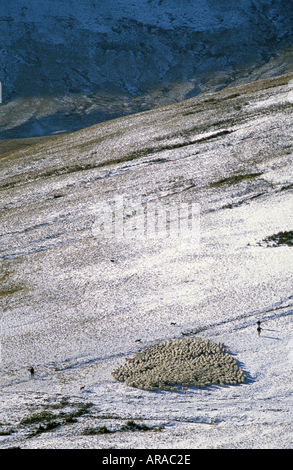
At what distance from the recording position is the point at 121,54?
6029 inches

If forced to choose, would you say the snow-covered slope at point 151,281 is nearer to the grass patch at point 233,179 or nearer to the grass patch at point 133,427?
the grass patch at point 133,427

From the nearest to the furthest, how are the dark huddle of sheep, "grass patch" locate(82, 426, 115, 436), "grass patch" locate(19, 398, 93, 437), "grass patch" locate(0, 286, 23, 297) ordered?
"grass patch" locate(82, 426, 115, 436), "grass patch" locate(19, 398, 93, 437), the dark huddle of sheep, "grass patch" locate(0, 286, 23, 297)

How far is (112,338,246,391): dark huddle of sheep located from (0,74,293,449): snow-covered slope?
0.67 meters

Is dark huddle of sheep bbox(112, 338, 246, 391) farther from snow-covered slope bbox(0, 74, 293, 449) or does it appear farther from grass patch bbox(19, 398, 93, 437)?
grass patch bbox(19, 398, 93, 437)

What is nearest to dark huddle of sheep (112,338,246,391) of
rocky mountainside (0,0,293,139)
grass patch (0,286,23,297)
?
grass patch (0,286,23,297)

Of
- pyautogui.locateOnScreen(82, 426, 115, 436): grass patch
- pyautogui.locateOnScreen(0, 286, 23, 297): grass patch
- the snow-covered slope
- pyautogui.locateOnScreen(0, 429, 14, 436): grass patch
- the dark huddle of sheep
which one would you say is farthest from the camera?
pyautogui.locateOnScreen(0, 286, 23, 297): grass patch

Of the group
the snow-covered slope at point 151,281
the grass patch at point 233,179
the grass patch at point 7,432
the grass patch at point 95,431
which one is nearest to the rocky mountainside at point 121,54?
the snow-covered slope at point 151,281

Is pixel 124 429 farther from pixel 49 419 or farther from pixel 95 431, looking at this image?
pixel 49 419

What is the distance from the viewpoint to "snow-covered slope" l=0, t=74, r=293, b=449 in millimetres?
21469

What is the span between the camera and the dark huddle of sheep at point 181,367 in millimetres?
24078

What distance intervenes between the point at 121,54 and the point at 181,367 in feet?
505

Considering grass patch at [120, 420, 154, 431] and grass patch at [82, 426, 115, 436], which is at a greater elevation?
grass patch at [82, 426, 115, 436]

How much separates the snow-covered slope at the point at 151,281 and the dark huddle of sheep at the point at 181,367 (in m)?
0.67
